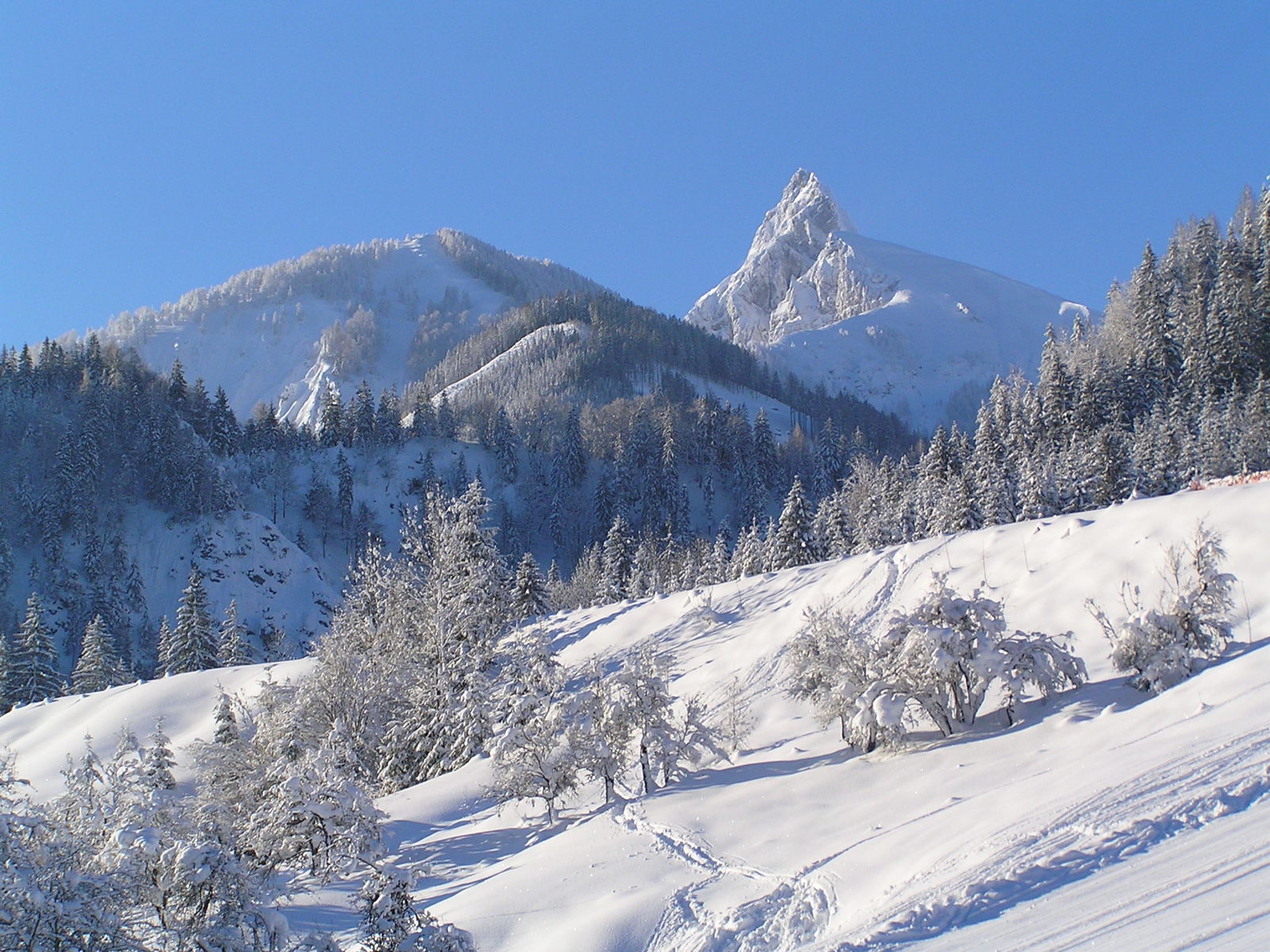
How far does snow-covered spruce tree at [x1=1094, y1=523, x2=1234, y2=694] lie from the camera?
54.9ft

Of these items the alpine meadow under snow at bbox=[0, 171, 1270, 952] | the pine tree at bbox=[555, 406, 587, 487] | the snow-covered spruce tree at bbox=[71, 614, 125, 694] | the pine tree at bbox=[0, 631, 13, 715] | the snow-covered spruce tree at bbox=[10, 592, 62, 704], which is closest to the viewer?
the alpine meadow under snow at bbox=[0, 171, 1270, 952]

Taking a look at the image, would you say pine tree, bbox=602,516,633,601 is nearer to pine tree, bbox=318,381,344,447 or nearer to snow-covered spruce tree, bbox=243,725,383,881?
snow-covered spruce tree, bbox=243,725,383,881

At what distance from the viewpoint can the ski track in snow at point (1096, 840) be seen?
9.31 m

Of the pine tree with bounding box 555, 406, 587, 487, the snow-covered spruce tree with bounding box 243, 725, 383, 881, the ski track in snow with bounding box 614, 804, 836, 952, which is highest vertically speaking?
the pine tree with bounding box 555, 406, 587, 487

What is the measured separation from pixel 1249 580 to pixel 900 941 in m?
17.7

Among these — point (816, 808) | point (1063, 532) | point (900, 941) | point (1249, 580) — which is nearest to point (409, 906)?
point (900, 941)

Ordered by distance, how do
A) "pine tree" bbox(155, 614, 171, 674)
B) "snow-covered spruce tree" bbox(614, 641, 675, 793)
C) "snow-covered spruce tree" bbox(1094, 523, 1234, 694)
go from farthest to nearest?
"pine tree" bbox(155, 614, 171, 674)
"snow-covered spruce tree" bbox(614, 641, 675, 793)
"snow-covered spruce tree" bbox(1094, 523, 1234, 694)

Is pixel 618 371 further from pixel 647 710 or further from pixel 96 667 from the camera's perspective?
pixel 647 710

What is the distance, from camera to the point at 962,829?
1206 centimetres

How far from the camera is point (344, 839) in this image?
11.2 m

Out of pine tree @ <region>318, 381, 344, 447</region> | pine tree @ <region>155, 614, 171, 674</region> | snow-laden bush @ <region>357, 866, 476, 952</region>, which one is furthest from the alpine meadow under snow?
pine tree @ <region>318, 381, 344, 447</region>

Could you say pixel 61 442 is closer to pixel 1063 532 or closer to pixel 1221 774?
pixel 1063 532

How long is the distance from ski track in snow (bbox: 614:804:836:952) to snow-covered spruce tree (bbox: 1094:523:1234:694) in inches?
377

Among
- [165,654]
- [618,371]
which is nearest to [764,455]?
[618,371]
